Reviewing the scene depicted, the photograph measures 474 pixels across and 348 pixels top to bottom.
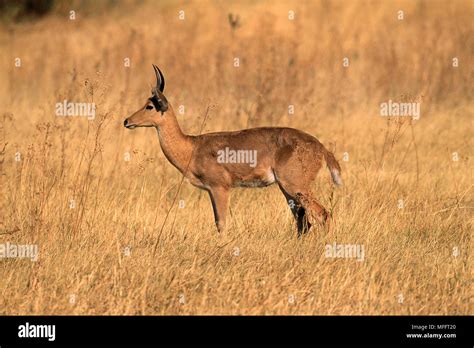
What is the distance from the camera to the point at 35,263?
702 centimetres

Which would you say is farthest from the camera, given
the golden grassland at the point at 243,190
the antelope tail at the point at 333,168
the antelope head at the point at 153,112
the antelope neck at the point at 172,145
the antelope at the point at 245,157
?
the antelope neck at the point at 172,145

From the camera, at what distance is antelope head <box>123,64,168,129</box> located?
9.00m

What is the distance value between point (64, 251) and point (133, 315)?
54.8 inches

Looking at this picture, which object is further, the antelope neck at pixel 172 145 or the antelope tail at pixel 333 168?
the antelope neck at pixel 172 145

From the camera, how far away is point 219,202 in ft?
29.3

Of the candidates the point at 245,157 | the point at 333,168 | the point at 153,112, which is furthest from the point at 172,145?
the point at 333,168

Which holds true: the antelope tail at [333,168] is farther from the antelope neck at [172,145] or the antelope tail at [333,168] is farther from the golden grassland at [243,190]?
the antelope neck at [172,145]

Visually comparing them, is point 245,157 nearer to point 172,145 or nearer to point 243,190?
point 172,145

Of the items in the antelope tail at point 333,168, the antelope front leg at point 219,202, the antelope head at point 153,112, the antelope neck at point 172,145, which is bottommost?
the antelope front leg at point 219,202

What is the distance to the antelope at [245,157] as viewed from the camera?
8.73 metres

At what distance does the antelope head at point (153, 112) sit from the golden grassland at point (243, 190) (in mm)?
515

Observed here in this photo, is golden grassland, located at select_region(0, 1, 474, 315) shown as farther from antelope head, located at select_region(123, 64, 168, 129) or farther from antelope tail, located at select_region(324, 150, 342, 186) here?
antelope head, located at select_region(123, 64, 168, 129)

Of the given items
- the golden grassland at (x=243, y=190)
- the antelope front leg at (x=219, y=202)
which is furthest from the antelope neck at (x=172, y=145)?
the antelope front leg at (x=219, y=202)

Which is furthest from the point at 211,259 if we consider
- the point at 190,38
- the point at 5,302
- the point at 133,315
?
the point at 190,38
